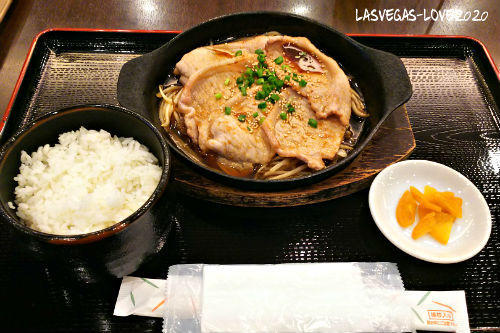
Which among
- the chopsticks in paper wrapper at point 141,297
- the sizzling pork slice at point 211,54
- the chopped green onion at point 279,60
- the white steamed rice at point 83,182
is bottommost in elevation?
the chopsticks in paper wrapper at point 141,297

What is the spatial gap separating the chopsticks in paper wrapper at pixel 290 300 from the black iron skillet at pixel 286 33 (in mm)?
460

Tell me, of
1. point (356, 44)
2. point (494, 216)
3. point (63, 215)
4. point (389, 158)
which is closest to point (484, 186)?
point (494, 216)

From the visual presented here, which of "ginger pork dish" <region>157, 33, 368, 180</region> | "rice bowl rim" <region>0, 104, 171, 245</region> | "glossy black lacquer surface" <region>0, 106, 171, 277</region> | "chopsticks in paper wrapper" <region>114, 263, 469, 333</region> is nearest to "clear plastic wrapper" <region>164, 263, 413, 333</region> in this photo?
"chopsticks in paper wrapper" <region>114, 263, 469, 333</region>

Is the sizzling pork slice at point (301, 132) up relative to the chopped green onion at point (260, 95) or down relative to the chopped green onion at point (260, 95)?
down

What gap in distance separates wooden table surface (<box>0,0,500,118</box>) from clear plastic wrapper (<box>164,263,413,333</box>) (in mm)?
2369

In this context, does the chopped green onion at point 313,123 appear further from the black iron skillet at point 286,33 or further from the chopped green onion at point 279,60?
the chopped green onion at point 279,60

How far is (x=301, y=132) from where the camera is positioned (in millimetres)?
2176

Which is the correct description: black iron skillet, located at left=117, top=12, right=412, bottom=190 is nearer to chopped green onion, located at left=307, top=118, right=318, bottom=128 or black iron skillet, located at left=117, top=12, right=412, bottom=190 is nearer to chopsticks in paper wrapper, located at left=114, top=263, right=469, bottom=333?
chopped green onion, located at left=307, top=118, right=318, bottom=128

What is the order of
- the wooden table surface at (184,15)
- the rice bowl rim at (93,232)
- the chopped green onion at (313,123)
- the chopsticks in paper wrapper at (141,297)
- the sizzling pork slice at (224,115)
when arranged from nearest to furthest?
the rice bowl rim at (93,232), the chopsticks in paper wrapper at (141,297), the sizzling pork slice at (224,115), the chopped green onion at (313,123), the wooden table surface at (184,15)

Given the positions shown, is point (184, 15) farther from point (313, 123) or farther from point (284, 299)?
point (284, 299)

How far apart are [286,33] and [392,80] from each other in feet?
2.87

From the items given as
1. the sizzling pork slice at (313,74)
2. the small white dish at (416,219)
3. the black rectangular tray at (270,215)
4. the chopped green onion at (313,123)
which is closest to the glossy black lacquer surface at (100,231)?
the black rectangular tray at (270,215)

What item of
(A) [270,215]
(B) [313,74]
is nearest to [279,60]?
(B) [313,74]

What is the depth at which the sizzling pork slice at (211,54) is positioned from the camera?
2.33 meters
